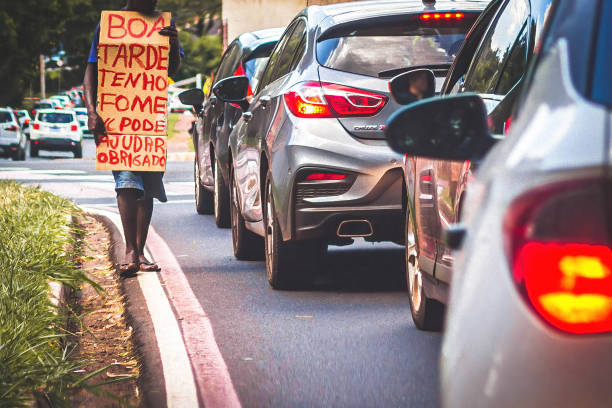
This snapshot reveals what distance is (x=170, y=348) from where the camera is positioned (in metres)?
5.87

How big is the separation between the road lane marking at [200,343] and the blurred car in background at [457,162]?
3.48 ft

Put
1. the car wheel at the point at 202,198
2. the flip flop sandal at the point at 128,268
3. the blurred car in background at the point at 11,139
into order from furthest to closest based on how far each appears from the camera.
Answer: the blurred car in background at the point at 11,139
the car wheel at the point at 202,198
the flip flop sandal at the point at 128,268

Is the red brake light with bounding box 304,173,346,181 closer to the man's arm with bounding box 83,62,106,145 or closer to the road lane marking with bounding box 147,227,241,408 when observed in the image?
the road lane marking with bounding box 147,227,241,408

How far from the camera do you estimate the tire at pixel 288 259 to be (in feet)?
24.5

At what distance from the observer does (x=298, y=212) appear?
7.07 metres

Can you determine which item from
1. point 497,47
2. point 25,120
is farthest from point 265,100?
point 25,120

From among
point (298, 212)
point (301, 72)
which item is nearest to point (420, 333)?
point (298, 212)

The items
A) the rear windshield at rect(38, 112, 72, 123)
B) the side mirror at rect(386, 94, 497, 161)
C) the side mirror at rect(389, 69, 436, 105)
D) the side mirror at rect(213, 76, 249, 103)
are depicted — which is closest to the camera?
the side mirror at rect(386, 94, 497, 161)

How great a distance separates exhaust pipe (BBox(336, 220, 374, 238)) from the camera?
712 centimetres

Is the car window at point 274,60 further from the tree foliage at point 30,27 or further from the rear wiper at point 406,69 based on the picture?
the tree foliage at point 30,27

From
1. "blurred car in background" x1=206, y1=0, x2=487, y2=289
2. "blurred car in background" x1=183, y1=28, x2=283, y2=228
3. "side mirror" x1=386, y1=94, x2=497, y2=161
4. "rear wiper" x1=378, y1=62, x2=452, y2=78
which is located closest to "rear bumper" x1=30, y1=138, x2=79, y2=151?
"blurred car in background" x1=183, y1=28, x2=283, y2=228

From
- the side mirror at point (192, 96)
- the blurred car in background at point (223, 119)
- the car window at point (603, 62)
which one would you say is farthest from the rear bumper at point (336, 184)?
the side mirror at point (192, 96)

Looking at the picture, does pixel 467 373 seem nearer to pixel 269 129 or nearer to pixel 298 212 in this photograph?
pixel 298 212

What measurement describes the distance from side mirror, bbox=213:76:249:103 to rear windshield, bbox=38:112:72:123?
35.4m
